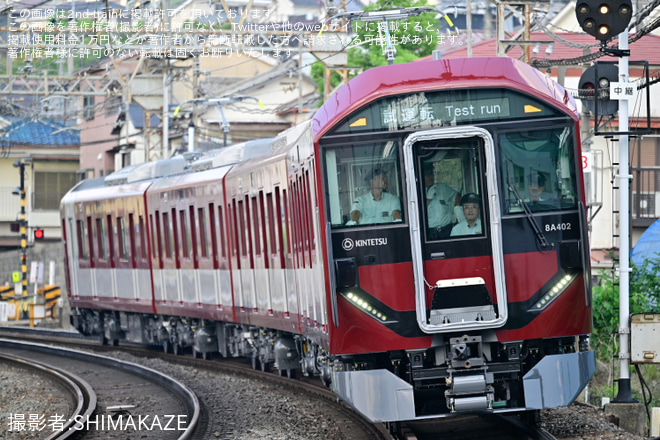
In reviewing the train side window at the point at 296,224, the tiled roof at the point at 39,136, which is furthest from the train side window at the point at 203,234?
the tiled roof at the point at 39,136

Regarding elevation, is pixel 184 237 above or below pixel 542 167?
below

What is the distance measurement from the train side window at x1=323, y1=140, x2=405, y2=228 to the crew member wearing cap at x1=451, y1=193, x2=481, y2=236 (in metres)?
0.46

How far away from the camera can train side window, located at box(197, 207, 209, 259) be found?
17.9 metres

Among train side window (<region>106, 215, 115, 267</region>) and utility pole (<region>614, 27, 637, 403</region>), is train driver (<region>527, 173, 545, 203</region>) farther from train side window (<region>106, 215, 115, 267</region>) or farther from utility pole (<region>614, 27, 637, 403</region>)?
train side window (<region>106, 215, 115, 267</region>)

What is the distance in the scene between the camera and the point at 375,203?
353 inches

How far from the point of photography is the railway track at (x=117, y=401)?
11914 millimetres

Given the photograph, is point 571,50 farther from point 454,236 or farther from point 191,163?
point 454,236

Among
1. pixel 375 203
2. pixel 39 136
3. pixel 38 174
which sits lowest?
pixel 375 203

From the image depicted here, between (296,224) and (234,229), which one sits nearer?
(296,224)

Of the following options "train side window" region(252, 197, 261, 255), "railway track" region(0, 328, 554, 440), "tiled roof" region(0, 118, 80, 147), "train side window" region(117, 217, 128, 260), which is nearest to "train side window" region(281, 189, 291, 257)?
"train side window" region(252, 197, 261, 255)

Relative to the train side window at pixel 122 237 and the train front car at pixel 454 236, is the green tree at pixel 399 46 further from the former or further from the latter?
the train front car at pixel 454 236

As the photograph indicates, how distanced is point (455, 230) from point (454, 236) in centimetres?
5

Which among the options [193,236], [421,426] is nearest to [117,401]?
[193,236]

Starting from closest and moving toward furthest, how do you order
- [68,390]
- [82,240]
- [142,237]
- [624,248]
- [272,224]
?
[624,248]
[272,224]
[68,390]
[142,237]
[82,240]
